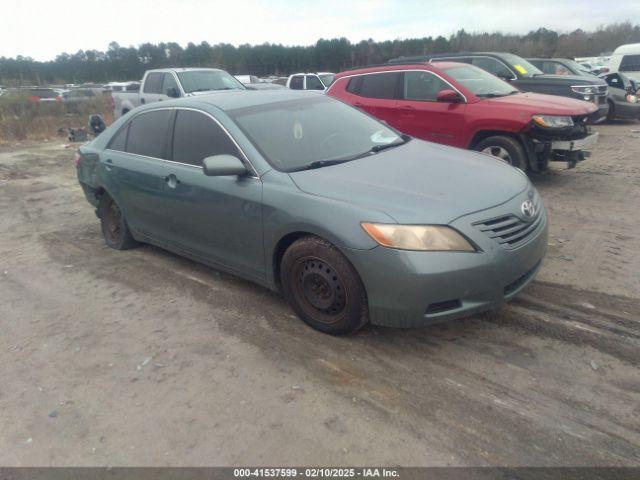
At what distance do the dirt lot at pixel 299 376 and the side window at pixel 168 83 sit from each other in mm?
7784

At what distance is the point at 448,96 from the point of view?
6.85 metres

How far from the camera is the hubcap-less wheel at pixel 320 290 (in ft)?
10.6

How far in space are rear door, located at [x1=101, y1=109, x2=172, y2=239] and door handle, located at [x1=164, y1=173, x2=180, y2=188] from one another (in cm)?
5

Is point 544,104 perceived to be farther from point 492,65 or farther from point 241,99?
point 492,65

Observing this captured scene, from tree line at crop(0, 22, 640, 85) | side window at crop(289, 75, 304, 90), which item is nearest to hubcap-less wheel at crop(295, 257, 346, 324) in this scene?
side window at crop(289, 75, 304, 90)

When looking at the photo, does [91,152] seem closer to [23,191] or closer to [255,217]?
[255,217]

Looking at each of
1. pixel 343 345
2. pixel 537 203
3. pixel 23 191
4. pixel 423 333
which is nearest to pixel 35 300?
pixel 343 345

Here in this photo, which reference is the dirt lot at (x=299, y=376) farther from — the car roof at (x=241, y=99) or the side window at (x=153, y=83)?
the side window at (x=153, y=83)

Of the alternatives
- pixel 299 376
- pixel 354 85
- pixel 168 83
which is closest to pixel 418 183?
pixel 299 376

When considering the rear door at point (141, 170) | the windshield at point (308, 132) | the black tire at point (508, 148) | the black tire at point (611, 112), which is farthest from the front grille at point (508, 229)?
the black tire at point (611, 112)

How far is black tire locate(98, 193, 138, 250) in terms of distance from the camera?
17.0 ft

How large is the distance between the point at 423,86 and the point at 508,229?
4.81 metres

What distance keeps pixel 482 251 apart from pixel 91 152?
429 cm

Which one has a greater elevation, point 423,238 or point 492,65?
point 492,65
